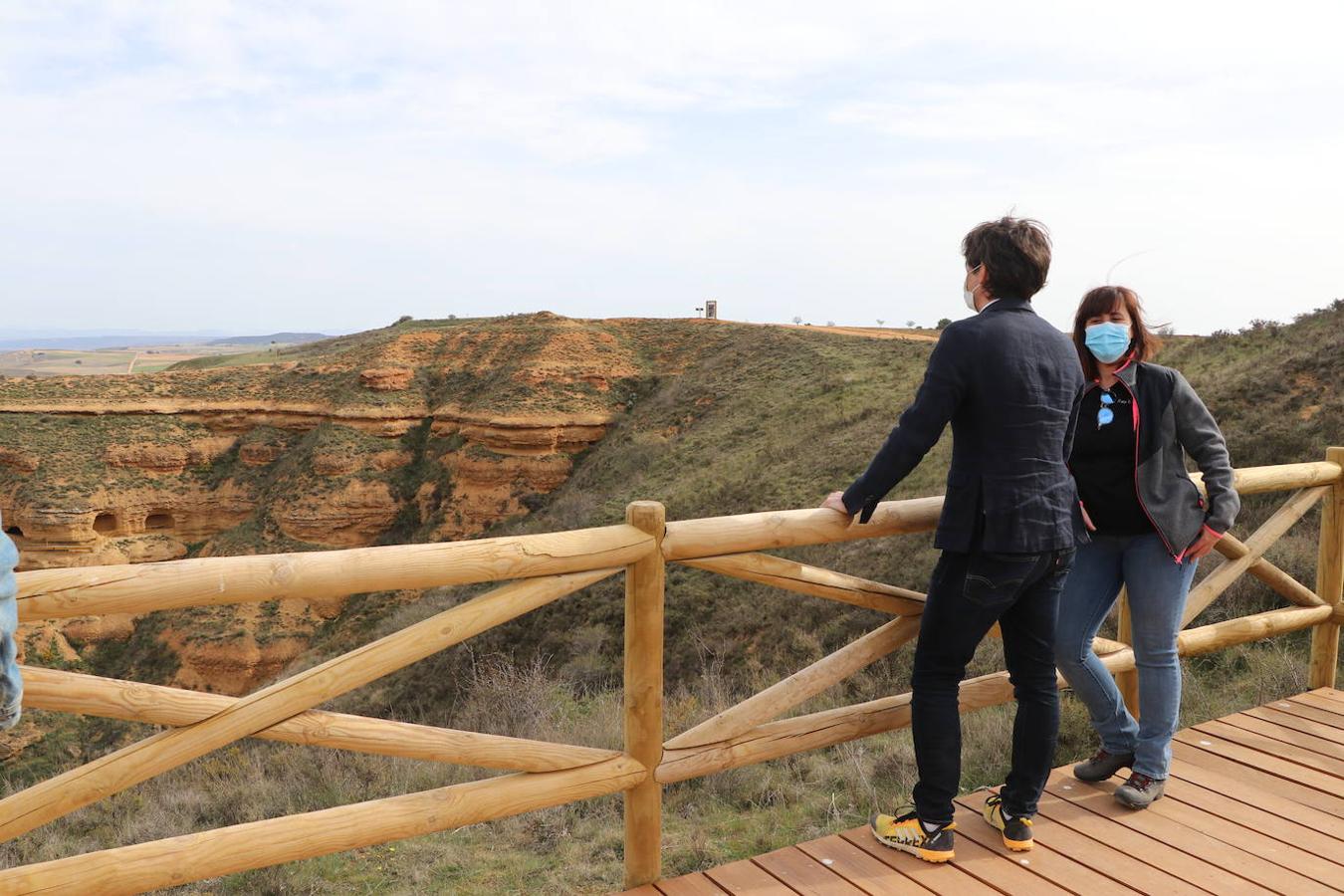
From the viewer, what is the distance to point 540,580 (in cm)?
275

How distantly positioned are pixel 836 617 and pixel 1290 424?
656cm

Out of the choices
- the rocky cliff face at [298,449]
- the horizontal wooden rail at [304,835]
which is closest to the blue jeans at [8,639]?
the horizontal wooden rail at [304,835]

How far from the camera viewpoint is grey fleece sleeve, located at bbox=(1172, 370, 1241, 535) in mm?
3307

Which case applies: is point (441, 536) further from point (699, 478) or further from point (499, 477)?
point (699, 478)

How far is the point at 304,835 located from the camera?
2521mm

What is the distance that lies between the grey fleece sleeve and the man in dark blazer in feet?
2.39

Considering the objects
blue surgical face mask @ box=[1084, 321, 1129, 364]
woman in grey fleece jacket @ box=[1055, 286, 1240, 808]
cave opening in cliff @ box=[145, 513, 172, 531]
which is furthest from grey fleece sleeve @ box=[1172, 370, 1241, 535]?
cave opening in cliff @ box=[145, 513, 172, 531]

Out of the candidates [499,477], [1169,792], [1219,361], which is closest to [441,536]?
[499,477]

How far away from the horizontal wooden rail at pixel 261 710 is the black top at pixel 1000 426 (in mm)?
1091

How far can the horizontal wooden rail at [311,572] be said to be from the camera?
214 cm

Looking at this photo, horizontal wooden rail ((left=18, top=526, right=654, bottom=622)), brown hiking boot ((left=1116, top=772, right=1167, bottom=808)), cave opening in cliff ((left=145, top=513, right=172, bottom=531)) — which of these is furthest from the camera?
cave opening in cliff ((left=145, top=513, right=172, bottom=531))

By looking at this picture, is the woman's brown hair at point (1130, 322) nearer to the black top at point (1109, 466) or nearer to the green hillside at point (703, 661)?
the black top at point (1109, 466)

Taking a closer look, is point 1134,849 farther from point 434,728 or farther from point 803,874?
point 434,728

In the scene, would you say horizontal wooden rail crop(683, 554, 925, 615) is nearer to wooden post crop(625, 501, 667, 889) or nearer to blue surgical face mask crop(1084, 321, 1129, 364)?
wooden post crop(625, 501, 667, 889)
